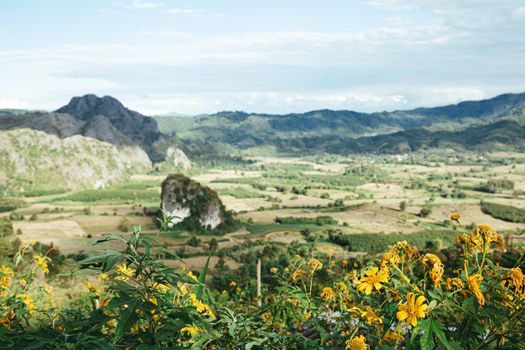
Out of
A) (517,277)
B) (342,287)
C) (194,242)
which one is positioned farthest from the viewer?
(194,242)

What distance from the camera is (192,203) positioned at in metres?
132

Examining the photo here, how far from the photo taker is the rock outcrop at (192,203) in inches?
5032

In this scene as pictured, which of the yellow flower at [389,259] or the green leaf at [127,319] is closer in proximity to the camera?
the green leaf at [127,319]

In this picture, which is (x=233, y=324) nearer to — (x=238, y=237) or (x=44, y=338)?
(x=44, y=338)

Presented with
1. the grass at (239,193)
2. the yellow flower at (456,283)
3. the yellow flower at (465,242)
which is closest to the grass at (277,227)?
the grass at (239,193)

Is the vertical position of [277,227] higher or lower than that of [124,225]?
lower

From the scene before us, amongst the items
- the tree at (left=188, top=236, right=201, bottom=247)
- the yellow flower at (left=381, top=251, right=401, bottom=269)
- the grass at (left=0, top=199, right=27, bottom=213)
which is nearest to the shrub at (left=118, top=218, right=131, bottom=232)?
the tree at (left=188, top=236, right=201, bottom=247)

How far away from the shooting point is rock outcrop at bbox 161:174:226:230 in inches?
5032

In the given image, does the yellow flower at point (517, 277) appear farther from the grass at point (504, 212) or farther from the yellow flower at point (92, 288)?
the grass at point (504, 212)

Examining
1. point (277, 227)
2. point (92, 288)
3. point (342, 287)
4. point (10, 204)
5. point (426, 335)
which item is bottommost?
point (277, 227)

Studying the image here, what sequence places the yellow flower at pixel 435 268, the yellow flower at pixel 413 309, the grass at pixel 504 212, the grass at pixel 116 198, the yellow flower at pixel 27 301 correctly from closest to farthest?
1. the yellow flower at pixel 413 309
2. the yellow flower at pixel 435 268
3. the yellow flower at pixel 27 301
4. the grass at pixel 504 212
5. the grass at pixel 116 198

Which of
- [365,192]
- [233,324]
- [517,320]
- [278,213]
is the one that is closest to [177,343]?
[233,324]

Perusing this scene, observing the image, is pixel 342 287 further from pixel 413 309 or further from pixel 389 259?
pixel 413 309

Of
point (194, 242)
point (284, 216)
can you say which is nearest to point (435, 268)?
point (194, 242)
